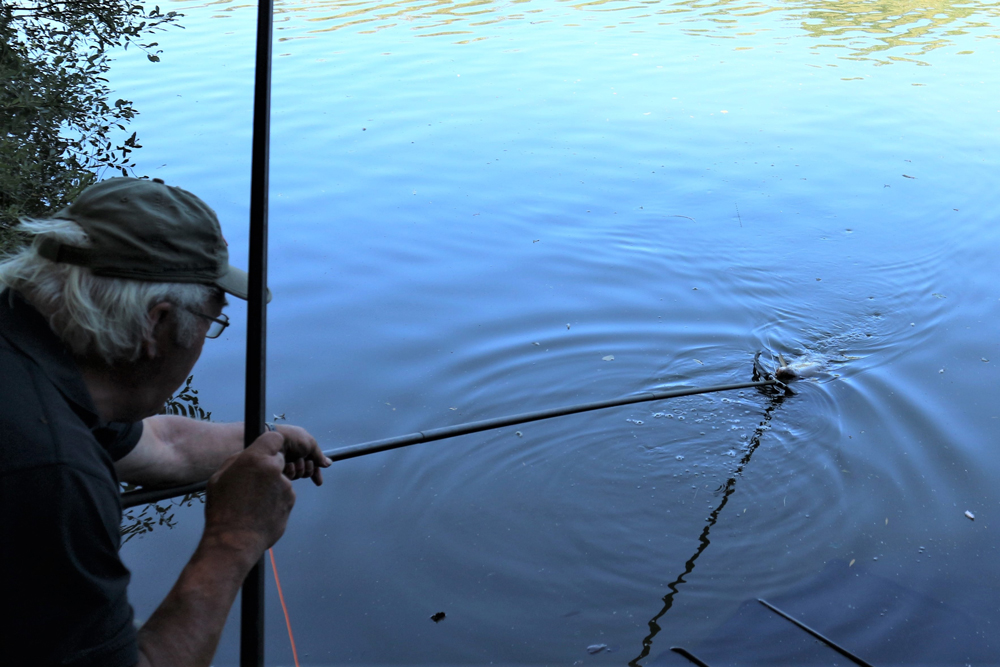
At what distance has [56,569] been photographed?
132cm

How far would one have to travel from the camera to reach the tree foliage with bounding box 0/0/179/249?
365 centimetres

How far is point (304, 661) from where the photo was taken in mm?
2965

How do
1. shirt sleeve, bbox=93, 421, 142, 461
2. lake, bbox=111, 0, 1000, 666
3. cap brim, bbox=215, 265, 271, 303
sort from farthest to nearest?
lake, bbox=111, 0, 1000, 666 → shirt sleeve, bbox=93, 421, 142, 461 → cap brim, bbox=215, 265, 271, 303

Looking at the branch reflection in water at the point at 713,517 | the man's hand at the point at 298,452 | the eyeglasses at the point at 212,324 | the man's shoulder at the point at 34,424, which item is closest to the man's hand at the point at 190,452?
the man's hand at the point at 298,452

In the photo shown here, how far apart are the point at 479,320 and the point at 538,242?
1.29 meters

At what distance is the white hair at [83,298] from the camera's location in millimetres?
1561

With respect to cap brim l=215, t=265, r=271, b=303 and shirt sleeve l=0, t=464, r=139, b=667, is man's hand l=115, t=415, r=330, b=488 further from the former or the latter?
shirt sleeve l=0, t=464, r=139, b=667

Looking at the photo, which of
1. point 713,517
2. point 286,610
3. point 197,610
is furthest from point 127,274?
point 713,517

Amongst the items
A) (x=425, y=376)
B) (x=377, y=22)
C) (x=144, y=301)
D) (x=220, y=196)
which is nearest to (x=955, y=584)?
(x=425, y=376)

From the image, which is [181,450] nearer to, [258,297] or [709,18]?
[258,297]

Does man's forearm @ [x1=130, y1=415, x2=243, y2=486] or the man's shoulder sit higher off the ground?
the man's shoulder

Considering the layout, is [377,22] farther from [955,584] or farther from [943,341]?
[955,584]

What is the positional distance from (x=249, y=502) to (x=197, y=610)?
0.20 m

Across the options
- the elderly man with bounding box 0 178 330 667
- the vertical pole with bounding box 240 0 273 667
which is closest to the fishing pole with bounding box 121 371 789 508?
the elderly man with bounding box 0 178 330 667
